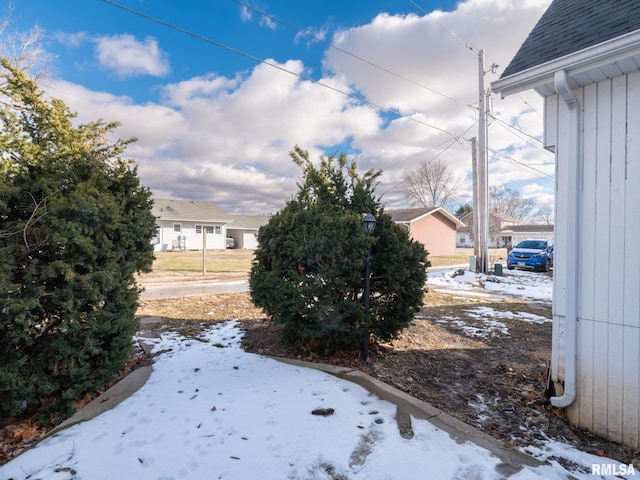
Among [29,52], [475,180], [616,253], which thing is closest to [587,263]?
[616,253]

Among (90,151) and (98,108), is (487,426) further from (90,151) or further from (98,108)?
(98,108)

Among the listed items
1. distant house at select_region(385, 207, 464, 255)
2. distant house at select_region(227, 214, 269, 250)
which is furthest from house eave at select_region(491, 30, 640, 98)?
distant house at select_region(227, 214, 269, 250)

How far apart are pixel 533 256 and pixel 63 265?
18.4 metres

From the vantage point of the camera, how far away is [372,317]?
12.5ft

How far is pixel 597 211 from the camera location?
2.67m

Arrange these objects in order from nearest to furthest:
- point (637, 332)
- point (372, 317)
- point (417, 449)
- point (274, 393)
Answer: point (417, 449), point (637, 332), point (274, 393), point (372, 317)

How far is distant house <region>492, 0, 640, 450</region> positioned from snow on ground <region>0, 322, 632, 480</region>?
94 cm

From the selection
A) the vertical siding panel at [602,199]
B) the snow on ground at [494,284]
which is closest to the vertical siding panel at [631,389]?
the vertical siding panel at [602,199]

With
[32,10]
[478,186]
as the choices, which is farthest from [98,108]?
[478,186]

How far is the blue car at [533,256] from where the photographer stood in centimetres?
1553

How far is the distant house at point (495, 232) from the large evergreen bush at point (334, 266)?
43183 millimetres

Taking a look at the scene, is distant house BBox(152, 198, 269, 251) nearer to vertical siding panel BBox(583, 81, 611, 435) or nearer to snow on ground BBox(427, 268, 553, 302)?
snow on ground BBox(427, 268, 553, 302)

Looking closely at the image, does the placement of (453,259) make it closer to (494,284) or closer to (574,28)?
(494,284)

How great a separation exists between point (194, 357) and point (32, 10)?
6.86 metres
